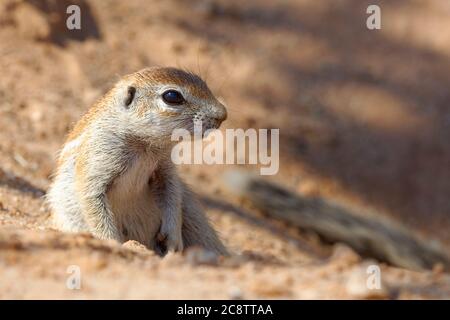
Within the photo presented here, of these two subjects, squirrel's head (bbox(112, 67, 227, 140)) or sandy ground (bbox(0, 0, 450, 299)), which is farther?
sandy ground (bbox(0, 0, 450, 299))

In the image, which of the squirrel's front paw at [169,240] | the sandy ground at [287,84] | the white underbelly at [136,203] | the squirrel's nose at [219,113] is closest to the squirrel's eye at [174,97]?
the squirrel's nose at [219,113]

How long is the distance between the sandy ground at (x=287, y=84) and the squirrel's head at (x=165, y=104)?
2.22 m

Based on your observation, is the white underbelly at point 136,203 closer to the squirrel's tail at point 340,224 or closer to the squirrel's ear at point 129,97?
the squirrel's ear at point 129,97

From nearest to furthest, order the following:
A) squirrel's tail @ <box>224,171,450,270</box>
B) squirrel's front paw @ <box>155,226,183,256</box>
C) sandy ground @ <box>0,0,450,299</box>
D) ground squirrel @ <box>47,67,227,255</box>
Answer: ground squirrel @ <box>47,67,227,255</box>
squirrel's front paw @ <box>155,226,183,256</box>
sandy ground @ <box>0,0,450,299</box>
squirrel's tail @ <box>224,171,450,270</box>

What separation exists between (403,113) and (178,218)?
579 cm

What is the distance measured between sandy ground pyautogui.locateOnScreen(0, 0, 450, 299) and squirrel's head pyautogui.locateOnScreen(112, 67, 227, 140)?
87.4 inches

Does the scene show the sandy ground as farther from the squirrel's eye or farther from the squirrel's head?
the squirrel's eye

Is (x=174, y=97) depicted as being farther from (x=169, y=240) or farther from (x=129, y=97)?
(x=169, y=240)

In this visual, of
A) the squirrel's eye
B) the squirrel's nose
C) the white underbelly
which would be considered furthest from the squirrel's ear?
the squirrel's nose

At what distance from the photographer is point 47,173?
25.0 ft

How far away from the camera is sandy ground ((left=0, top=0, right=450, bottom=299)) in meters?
8.63

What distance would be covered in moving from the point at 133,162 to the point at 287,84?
5.41 metres

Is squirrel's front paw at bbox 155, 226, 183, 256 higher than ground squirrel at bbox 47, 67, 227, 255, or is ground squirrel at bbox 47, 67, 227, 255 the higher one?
ground squirrel at bbox 47, 67, 227, 255

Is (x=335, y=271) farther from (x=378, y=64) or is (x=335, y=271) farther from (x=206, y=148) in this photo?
(x=378, y=64)
